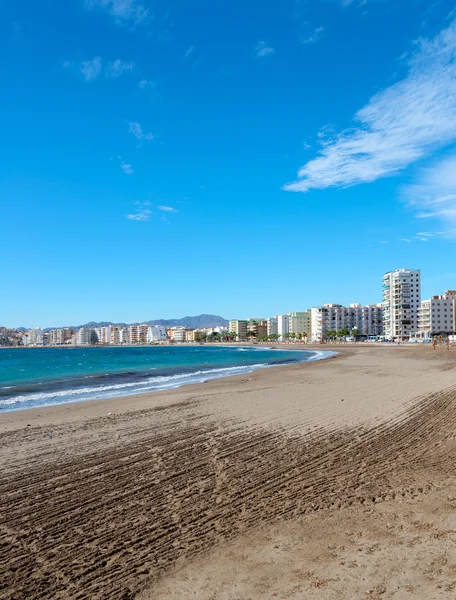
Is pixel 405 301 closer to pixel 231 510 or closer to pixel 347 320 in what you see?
pixel 347 320

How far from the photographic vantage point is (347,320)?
7244 inches

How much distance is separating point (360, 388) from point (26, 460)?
15.5 metres

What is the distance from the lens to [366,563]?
15.9 feet

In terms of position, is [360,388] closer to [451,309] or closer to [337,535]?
[337,535]

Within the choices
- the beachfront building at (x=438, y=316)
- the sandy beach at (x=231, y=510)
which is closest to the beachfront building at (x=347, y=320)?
the beachfront building at (x=438, y=316)

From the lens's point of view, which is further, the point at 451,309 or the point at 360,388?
the point at 451,309

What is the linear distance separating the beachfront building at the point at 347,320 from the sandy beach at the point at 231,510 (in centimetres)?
17125

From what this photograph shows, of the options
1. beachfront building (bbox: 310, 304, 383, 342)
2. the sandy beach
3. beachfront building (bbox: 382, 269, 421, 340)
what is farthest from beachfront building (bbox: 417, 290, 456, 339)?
the sandy beach

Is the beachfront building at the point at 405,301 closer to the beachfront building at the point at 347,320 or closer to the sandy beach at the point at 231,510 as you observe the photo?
the beachfront building at the point at 347,320

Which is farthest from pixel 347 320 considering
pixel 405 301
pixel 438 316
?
pixel 438 316

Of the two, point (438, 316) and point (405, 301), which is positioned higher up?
point (405, 301)

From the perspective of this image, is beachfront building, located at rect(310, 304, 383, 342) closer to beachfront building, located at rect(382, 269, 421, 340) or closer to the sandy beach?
beachfront building, located at rect(382, 269, 421, 340)

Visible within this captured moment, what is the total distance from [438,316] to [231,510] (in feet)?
469

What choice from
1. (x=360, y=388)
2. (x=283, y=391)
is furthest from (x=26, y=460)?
(x=360, y=388)
